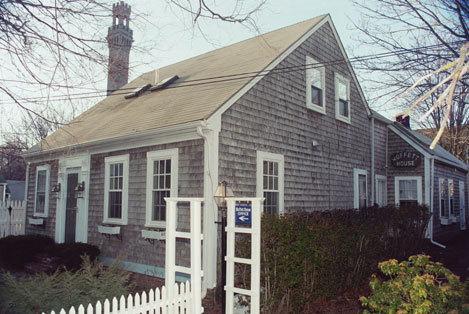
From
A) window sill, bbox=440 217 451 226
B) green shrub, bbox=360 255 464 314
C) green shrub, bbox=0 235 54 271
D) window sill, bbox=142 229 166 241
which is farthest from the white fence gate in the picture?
window sill, bbox=440 217 451 226

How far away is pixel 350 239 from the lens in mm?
8594

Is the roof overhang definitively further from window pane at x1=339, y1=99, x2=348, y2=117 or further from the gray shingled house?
window pane at x1=339, y1=99, x2=348, y2=117

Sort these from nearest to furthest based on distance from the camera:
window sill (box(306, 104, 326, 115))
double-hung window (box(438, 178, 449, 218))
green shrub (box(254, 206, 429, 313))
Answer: green shrub (box(254, 206, 429, 313))
window sill (box(306, 104, 326, 115))
double-hung window (box(438, 178, 449, 218))

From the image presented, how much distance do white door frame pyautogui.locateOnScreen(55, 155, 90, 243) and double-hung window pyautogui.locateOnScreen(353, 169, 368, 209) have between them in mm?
8610

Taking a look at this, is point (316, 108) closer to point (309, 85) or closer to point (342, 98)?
point (309, 85)

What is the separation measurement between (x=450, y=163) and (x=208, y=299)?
15.0 metres

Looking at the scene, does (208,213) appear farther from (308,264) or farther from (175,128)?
(308,264)

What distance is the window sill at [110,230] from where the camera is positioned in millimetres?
11410

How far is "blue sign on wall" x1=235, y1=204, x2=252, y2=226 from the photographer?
21.1ft

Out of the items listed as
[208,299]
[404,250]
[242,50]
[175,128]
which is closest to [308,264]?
[208,299]

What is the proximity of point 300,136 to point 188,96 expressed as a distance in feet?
10.9

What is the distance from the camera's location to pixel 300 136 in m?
12.4

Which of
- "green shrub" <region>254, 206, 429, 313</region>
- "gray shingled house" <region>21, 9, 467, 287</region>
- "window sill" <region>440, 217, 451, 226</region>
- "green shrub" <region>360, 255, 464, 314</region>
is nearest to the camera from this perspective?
"green shrub" <region>360, 255, 464, 314</region>

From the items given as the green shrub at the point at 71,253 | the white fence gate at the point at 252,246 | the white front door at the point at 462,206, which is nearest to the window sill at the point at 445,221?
the white front door at the point at 462,206
